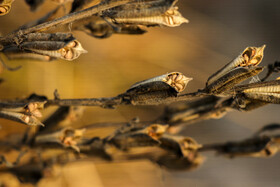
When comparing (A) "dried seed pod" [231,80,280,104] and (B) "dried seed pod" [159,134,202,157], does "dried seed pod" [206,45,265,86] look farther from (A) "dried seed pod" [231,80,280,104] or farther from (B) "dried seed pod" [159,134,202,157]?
(B) "dried seed pod" [159,134,202,157]

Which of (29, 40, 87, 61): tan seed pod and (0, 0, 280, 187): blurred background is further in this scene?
(0, 0, 280, 187): blurred background

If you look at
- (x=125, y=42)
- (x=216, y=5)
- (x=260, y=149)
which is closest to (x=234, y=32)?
(x=216, y=5)

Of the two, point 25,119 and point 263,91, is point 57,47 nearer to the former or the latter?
point 25,119

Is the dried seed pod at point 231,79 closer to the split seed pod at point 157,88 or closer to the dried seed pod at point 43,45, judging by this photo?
the split seed pod at point 157,88

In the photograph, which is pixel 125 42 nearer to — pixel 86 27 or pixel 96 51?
pixel 96 51

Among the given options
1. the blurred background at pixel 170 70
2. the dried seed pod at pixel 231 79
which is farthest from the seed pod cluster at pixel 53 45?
the blurred background at pixel 170 70

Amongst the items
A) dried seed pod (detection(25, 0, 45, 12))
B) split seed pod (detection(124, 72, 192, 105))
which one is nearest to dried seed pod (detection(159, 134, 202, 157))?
split seed pod (detection(124, 72, 192, 105))
